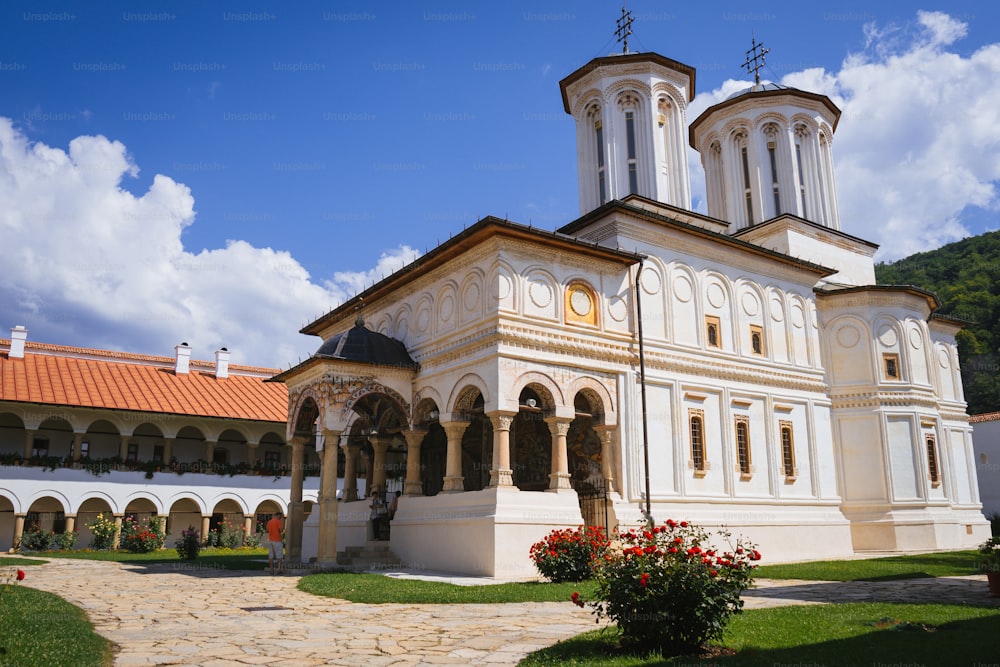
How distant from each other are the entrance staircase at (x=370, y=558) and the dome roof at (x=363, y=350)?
396cm

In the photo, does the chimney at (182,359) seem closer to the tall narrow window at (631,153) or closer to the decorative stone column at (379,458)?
the decorative stone column at (379,458)

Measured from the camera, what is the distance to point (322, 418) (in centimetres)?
1614

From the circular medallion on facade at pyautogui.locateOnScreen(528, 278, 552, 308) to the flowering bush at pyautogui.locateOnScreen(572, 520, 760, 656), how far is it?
9.49m

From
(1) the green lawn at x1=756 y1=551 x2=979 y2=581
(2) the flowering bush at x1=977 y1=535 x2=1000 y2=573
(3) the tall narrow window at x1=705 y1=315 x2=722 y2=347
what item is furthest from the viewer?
(3) the tall narrow window at x1=705 y1=315 x2=722 y2=347

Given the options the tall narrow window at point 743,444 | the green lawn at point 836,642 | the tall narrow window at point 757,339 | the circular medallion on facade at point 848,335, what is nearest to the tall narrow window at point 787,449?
the tall narrow window at point 743,444

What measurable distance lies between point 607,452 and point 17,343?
24.8 metres

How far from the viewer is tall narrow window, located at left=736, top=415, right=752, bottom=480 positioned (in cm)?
1819

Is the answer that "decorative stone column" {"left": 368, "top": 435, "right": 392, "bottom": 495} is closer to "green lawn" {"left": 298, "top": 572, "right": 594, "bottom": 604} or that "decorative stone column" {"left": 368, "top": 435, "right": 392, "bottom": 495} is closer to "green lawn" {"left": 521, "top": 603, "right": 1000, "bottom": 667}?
"green lawn" {"left": 298, "top": 572, "right": 594, "bottom": 604}

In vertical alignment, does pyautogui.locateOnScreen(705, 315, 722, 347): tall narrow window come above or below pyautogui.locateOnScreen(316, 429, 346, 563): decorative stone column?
above

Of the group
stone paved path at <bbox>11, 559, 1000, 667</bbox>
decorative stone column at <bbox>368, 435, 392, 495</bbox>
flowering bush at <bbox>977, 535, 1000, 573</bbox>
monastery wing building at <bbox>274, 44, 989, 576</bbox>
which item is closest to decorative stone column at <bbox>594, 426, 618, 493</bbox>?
monastery wing building at <bbox>274, 44, 989, 576</bbox>

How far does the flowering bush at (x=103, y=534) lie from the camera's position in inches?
1046

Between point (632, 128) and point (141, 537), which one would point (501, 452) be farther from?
point (141, 537)

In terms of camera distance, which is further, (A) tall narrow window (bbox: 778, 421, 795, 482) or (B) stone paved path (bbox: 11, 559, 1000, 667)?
(A) tall narrow window (bbox: 778, 421, 795, 482)

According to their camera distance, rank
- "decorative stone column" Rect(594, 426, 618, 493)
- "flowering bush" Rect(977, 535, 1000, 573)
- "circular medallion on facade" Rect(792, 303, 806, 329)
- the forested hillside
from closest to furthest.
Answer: "flowering bush" Rect(977, 535, 1000, 573) → "decorative stone column" Rect(594, 426, 618, 493) → "circular medallion on facade" Rect(792, 303, 806, 329) → the forested hillside
